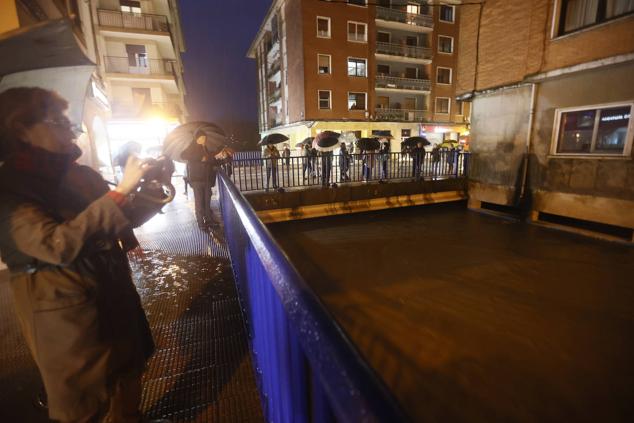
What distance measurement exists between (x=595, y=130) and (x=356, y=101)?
21.5 meters

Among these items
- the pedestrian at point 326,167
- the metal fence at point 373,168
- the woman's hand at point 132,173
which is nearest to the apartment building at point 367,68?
the metal fence at point 373,168

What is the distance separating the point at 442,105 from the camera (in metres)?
31.6

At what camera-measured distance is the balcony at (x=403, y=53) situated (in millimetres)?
28844

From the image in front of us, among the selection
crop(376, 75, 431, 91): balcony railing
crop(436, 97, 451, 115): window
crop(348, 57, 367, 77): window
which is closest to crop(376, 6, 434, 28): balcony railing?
crop(348, 57, 367, 77): window

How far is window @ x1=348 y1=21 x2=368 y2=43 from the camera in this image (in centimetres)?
2692

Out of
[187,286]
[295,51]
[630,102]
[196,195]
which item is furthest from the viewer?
[295,51]

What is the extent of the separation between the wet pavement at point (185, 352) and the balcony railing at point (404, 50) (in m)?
30.0

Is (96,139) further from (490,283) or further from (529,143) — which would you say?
(529,143)

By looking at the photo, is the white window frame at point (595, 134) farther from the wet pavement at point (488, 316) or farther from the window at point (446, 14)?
the window at point (446, 14)

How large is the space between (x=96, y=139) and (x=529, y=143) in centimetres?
1408

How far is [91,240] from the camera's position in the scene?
154 cm

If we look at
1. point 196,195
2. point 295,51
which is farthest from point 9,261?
point 295,51

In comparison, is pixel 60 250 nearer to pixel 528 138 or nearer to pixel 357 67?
pixel 528 138

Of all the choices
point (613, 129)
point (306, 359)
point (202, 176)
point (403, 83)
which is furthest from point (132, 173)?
point (403, 83)
